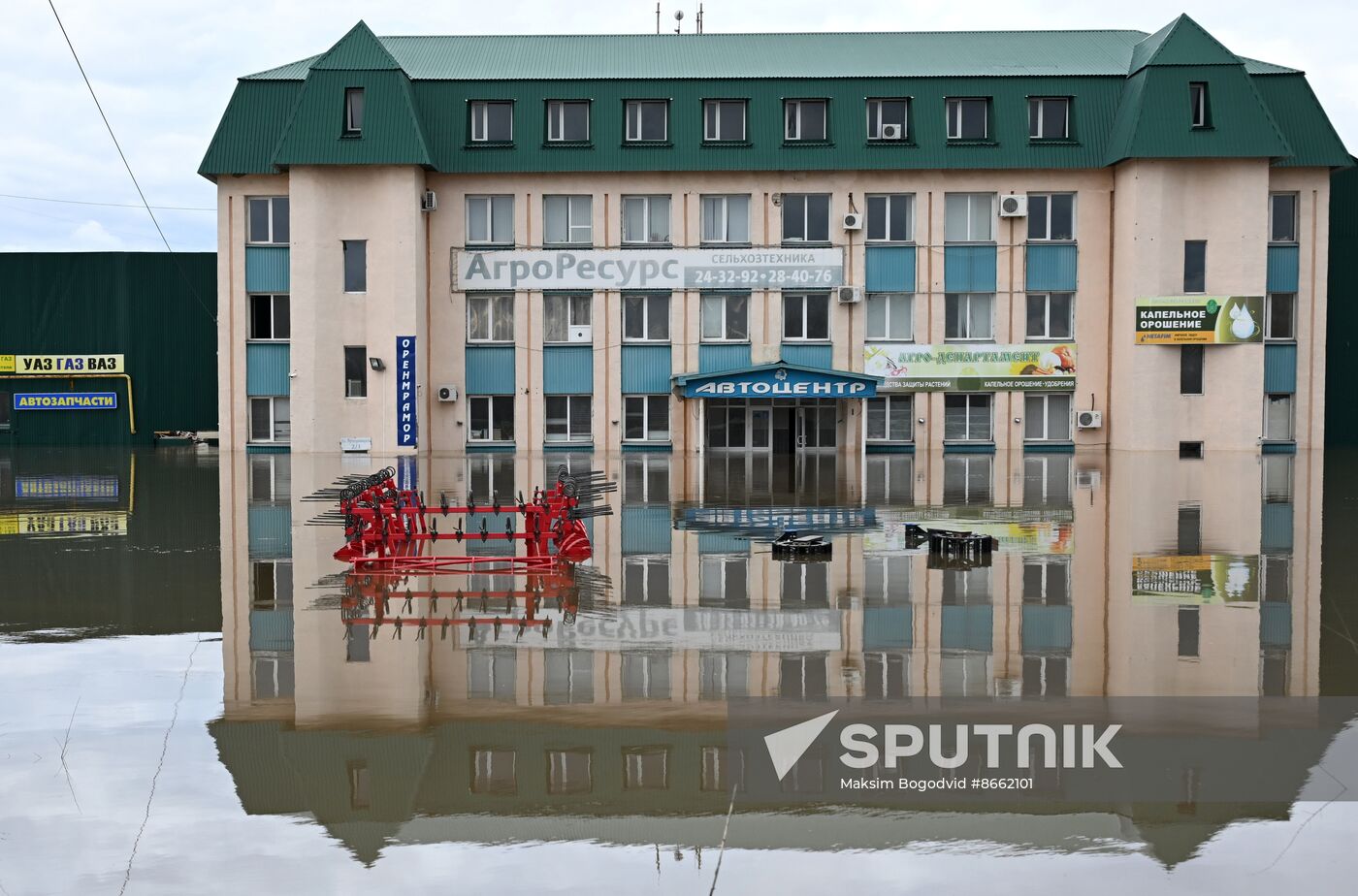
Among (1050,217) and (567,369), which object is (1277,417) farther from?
(567,369)

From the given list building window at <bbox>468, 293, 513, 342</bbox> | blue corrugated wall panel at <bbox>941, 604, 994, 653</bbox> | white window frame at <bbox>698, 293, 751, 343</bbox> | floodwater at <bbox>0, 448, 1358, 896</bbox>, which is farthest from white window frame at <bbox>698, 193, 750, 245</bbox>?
blue corrugated wall panel at <bbox>941, 604, 994, 653</bbox>

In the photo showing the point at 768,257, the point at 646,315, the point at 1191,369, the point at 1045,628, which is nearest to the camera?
the point at 1045,628

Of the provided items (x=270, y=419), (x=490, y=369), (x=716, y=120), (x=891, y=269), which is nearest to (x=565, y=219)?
(x=490, y=369)

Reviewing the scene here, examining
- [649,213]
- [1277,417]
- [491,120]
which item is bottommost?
[1277,417]

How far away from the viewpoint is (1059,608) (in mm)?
10586

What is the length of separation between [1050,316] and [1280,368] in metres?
6.81

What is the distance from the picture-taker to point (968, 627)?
9789 millimetres

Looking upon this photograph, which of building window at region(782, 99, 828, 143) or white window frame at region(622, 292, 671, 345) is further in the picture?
white window frame at region(622, 292, 671, 345)

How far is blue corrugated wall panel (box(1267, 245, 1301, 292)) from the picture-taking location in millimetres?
36531

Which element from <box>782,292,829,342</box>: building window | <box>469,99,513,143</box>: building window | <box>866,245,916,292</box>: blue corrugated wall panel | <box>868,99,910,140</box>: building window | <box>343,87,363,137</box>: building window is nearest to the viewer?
<box>343,87,363,137</box>: building window

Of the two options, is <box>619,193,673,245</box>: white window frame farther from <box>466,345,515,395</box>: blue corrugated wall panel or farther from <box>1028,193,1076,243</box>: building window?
<box>1028,193,1076,243</box>: building window

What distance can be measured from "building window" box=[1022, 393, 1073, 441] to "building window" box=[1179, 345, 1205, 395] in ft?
10.1

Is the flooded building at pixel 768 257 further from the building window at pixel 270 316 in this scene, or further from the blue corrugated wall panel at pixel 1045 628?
the blue corrugated wall panel at pixel 1045 628

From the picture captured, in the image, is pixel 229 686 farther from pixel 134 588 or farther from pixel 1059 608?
pixel 1059 608
